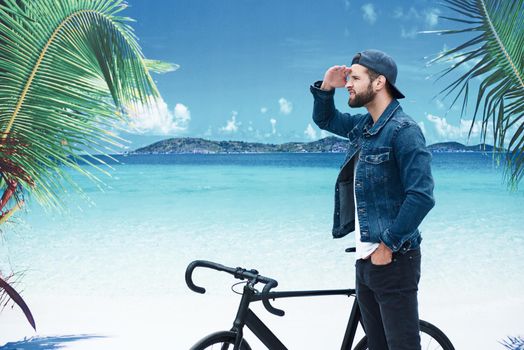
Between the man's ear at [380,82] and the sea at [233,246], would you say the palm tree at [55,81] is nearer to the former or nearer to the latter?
the sea at [233,246]

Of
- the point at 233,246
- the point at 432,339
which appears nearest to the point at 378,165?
the point at 432,339

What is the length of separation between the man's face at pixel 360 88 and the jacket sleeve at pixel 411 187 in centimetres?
18

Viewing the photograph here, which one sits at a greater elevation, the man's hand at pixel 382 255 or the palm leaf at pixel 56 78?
the palm leaf at pixel 56 78

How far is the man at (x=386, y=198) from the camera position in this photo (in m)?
1.65

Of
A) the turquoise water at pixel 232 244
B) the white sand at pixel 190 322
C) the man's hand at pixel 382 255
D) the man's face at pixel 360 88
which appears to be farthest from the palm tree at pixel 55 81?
the white sand at pixel 190 322

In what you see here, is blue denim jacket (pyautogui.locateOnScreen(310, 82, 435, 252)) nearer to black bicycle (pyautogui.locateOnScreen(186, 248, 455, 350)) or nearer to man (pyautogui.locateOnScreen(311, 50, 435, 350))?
man (pyautogui.locateOnScreen(311, 50, 435, 350))

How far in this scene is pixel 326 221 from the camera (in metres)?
14.7

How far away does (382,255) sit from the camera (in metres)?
1.70

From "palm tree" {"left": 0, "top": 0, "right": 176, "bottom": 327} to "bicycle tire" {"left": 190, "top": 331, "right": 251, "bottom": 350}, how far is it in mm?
1490

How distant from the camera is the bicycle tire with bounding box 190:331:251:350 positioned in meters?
1.68

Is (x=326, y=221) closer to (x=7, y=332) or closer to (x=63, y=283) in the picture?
(x=63, y=283)

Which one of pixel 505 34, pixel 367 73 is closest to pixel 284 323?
pixel 505 34

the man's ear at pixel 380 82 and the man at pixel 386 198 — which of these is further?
the man's ear at pixel 380 82

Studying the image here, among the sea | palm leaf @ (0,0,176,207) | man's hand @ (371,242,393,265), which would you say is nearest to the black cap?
man's hand @ (371,242,393,265)
